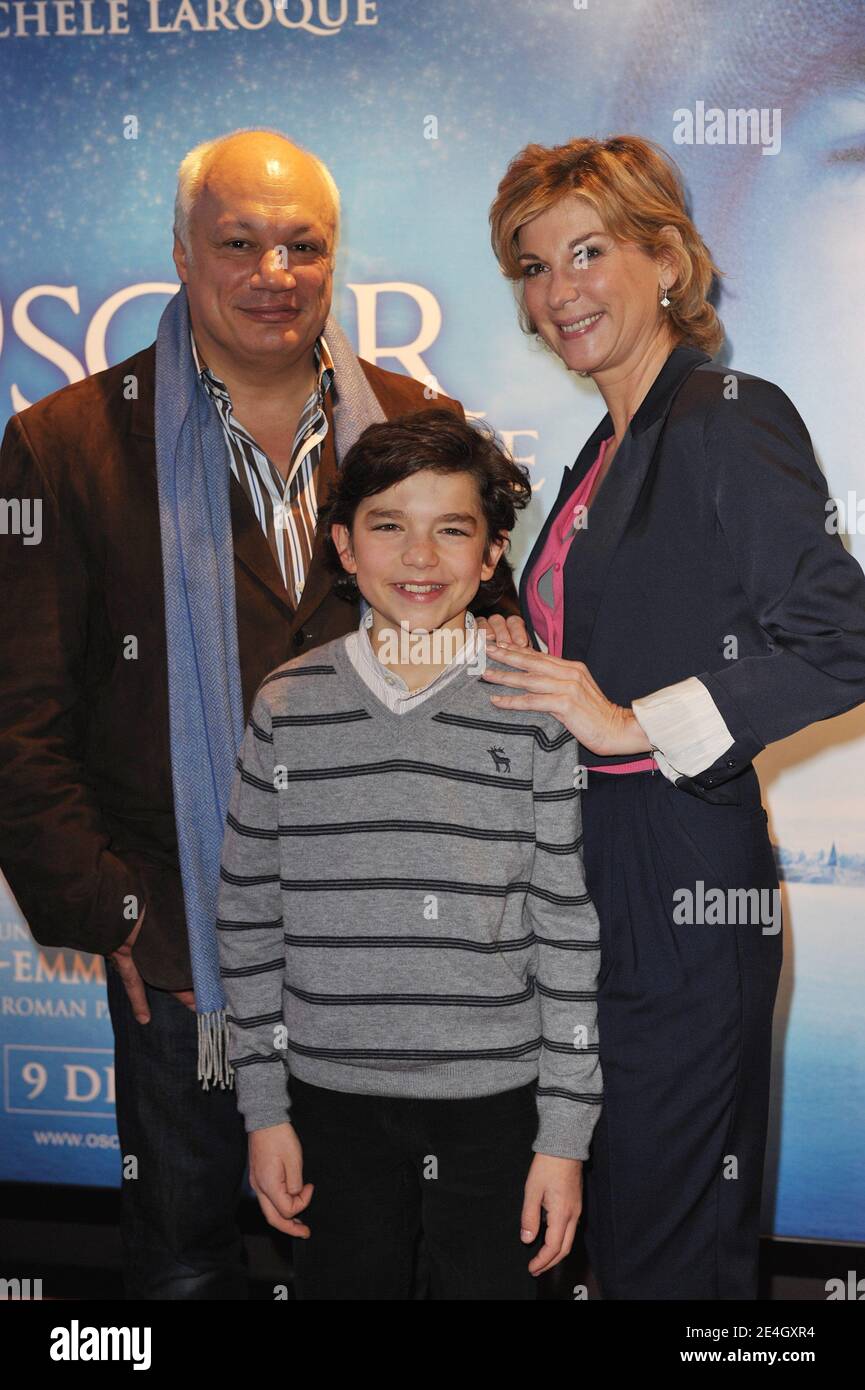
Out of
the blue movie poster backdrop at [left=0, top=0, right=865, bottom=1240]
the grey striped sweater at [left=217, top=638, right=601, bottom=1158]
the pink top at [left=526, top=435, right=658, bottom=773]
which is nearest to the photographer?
the grey striped sweater at [left=217, top=638, right=601, bottom=1158]

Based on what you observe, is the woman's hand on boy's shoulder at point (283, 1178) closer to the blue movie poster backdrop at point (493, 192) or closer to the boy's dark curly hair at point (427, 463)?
the boy's dark curly hair at point (427, 463)

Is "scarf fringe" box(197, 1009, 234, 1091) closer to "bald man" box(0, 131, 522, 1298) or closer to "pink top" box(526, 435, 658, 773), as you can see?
"bald man" box(0, 131, 522, 1298)

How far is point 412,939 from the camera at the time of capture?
1691 mm

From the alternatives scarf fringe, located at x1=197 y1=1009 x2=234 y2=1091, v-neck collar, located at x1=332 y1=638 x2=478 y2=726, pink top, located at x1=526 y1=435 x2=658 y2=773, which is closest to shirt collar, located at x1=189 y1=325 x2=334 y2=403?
pink top, located at x1=526 y1=435 x2=658 y2=773

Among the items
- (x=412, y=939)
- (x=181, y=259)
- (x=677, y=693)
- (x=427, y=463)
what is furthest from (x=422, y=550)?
(x=181, y=259)

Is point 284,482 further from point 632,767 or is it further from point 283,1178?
point 283,1178

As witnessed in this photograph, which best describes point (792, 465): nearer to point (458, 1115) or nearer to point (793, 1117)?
point (458, 1115)

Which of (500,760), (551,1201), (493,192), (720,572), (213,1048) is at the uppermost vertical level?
(493,192)

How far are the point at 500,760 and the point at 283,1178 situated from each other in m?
0.66

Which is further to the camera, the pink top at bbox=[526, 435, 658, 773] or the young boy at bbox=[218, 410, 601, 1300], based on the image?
the pink top at bbox=[526, 435, 658, 773]

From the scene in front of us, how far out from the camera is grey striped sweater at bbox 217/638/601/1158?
1.69m

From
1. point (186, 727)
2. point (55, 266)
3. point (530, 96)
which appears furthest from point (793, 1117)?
point (55, 266)

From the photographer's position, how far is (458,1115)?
1689mm

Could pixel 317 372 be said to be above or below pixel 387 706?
above
